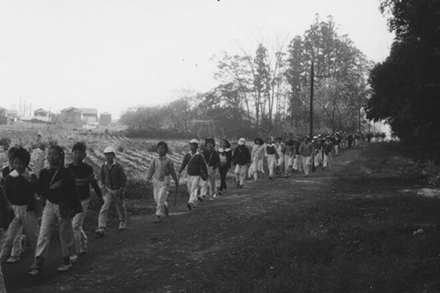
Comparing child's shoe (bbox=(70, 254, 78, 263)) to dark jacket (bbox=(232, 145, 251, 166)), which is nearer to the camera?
child's shoe (bbox=(70, 254, 78, 263))

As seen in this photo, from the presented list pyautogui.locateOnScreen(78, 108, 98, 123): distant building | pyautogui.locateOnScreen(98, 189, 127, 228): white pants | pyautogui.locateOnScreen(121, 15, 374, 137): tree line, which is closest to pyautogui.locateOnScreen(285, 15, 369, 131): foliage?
pyautogui.locateOnScreen(121, 15, 374, 137): tree line

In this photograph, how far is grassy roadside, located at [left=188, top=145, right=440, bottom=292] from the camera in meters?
4.88

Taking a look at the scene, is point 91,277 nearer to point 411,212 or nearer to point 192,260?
point 192,260

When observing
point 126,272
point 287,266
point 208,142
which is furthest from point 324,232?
point 208,142

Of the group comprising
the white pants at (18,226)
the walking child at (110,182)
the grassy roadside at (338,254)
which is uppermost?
the walking child at (110,182)

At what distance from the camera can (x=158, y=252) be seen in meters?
6.90

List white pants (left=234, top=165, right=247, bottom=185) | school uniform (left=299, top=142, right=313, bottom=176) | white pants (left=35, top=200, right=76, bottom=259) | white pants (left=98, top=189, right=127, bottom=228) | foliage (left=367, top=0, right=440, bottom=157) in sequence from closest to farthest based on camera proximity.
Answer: white pants (left=35, top=200, right=76, bottom=259) → white pants (left=98, top=189, right=127, bottom=228) → foliage (left=367, top=0, right=440, bottom=157) → white pants (left=234, top=165, right=247, bottom=185) → school uniform (left=299, top=142, right=313, bottom=176)

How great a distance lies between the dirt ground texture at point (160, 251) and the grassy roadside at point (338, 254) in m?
0.45

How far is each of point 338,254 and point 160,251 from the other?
9.78ft

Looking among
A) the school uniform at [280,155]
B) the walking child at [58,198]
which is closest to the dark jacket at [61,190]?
the walking child at [58,198]

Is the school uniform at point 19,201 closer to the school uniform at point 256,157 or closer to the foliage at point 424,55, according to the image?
the foliage at point 424,55

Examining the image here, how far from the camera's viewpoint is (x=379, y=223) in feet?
25.1

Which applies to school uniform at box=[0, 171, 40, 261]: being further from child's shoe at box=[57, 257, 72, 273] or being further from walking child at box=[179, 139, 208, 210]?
walking child at box=[179, 139, 208, 210]

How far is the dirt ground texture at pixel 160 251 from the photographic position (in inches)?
214
